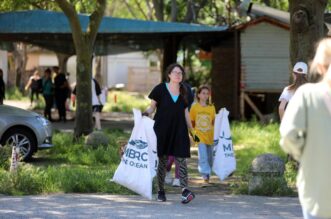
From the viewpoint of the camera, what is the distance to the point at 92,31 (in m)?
16.1

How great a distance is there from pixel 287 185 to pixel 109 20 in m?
11.6

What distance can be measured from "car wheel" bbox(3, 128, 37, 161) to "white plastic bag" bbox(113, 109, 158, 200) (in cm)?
467

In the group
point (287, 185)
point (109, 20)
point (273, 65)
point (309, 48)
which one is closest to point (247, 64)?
point (273, 65)

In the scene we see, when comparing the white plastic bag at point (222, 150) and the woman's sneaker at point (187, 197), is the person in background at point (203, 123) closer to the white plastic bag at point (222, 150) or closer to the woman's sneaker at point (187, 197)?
the white plastic bag at point (222, 150)

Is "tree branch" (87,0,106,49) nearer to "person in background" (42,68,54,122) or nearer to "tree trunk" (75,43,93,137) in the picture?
"tree trunk" (75,43,93,137)

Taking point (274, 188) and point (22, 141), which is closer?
point (274, 188)

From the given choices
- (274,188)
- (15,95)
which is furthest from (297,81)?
(15,95)

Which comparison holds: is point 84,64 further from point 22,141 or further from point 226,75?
point 226,75

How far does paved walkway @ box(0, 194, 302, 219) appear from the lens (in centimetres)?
833

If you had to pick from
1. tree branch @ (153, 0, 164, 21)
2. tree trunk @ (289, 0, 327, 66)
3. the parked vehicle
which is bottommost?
the parked vehicle

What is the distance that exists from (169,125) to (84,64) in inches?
291

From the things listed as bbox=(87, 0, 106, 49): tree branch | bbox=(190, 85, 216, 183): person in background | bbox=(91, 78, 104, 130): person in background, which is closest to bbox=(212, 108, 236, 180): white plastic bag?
bbox=(190, 85, 216, 183): person in background

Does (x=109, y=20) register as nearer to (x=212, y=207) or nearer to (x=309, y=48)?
(x=309, y=48)

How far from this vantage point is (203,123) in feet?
36.2
